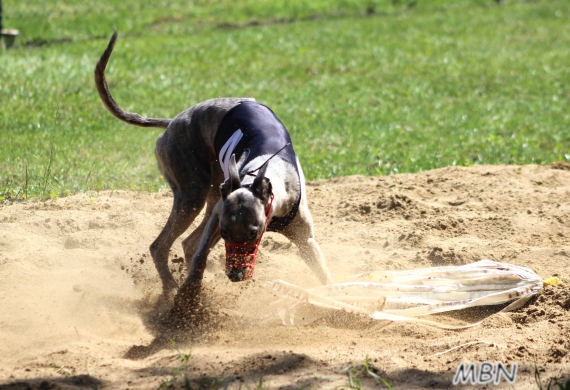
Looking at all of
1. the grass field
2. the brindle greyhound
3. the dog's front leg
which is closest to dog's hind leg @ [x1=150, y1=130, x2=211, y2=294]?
the brindle greyhound

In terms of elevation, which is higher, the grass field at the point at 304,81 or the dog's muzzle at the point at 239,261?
the dog's muzzle at the point at 239,261

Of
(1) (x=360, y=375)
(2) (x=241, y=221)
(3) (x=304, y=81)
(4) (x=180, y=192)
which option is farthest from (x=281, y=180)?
(3) (x=304, y=81)

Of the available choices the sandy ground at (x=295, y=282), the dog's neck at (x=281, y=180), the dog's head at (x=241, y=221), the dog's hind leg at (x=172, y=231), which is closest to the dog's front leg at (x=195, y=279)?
the sandy ground at (x=295, y=282)

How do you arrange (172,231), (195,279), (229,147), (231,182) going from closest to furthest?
(231,182)
(195,279)
(229,147)
(172,231)

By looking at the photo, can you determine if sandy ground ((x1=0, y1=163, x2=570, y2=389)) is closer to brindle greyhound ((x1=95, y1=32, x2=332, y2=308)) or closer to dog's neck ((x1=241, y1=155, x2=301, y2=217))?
brindle greyhound ((x1=95, y1=32, x2=332, y2=308))

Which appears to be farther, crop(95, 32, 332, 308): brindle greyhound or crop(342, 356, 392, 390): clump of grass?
crop(95, 32, 332, 308): brindle greyhound

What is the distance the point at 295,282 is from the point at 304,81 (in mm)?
8074

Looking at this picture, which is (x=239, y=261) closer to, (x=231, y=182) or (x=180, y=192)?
(x=231, y=182)

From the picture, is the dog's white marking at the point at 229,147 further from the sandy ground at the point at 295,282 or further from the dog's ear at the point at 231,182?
the sandy ground at the point at 295,282

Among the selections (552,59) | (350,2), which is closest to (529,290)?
(552,59)

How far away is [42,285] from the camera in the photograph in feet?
18.9

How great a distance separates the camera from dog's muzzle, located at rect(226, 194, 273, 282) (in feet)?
15.4

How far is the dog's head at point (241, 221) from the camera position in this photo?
15.5 ft

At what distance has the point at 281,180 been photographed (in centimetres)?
536
